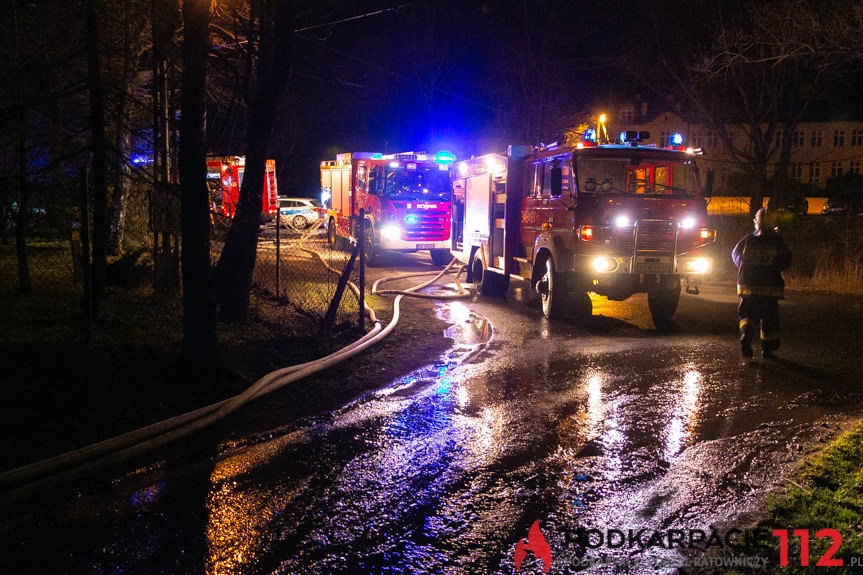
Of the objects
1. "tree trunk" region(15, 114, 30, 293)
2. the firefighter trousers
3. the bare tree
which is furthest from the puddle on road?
the bare tree

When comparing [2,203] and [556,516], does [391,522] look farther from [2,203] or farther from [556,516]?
[2,203]

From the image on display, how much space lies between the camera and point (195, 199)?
697 cm

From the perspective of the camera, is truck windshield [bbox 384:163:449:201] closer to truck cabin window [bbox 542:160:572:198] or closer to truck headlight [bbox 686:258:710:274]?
truck cabin window [bbox 542:160:572:198]

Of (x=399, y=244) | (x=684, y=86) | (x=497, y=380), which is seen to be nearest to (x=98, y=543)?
(x=497, y=380)

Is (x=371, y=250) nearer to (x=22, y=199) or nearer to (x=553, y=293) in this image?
(x=553, y=293)

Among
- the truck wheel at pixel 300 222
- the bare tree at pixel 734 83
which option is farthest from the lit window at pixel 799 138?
the truck wheel at pixel 300 222

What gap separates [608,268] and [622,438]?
215 inches

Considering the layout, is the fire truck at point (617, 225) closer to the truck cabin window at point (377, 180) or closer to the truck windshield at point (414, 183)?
the truck windshield at point (414, 183)

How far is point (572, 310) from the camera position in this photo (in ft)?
40.5

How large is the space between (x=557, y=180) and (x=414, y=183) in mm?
9781

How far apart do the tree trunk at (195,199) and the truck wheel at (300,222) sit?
29.0 m

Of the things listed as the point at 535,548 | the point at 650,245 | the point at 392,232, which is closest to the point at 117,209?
the point at 392,232

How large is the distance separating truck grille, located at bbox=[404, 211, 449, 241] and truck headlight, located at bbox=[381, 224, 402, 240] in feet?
0.70

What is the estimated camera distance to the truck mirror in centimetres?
1131
